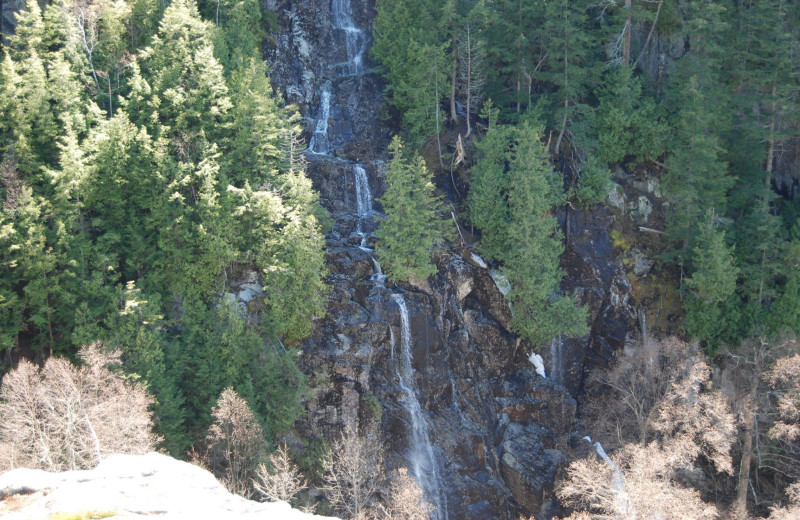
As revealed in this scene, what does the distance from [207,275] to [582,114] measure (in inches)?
1041

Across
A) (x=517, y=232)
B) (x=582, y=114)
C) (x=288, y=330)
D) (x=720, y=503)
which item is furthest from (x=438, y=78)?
(x=720, y=503)

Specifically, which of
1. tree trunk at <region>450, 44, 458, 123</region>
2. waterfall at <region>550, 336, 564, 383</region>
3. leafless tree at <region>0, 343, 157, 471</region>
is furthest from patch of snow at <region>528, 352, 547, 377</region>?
leafless tree at <region>0, 343, 157, 471</region>

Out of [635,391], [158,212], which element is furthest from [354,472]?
[635,391]

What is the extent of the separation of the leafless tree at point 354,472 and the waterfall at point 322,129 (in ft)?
70.1

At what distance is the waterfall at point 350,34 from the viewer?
48.2 m

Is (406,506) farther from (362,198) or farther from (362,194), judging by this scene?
(362,194)

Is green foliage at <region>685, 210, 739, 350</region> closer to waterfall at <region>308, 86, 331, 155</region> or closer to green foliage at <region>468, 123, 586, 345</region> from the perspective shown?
green foliage at <region>468, 123, 586, 345</region>

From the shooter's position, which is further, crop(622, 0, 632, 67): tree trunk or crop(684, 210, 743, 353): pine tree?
crop(622, 0, 632, 67): tree trunk

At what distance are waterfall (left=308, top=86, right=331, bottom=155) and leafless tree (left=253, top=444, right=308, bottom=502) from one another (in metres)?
23.2

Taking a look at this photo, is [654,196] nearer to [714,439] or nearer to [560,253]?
[560,253]

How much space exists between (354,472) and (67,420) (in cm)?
1074

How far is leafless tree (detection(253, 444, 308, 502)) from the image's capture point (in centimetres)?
2147

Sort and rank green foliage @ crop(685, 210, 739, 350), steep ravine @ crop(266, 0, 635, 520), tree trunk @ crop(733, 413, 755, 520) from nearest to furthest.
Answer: tree trunk @ crop(733, 413, 755, 520) → steep ravine @ crop(266, 0, 635, 520) → green foliage @ crop(685, 210, 739, 350)

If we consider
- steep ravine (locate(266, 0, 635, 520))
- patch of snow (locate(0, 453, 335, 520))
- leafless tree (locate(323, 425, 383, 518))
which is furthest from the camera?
steep ravine (locate(266, 0, 635, 520))
